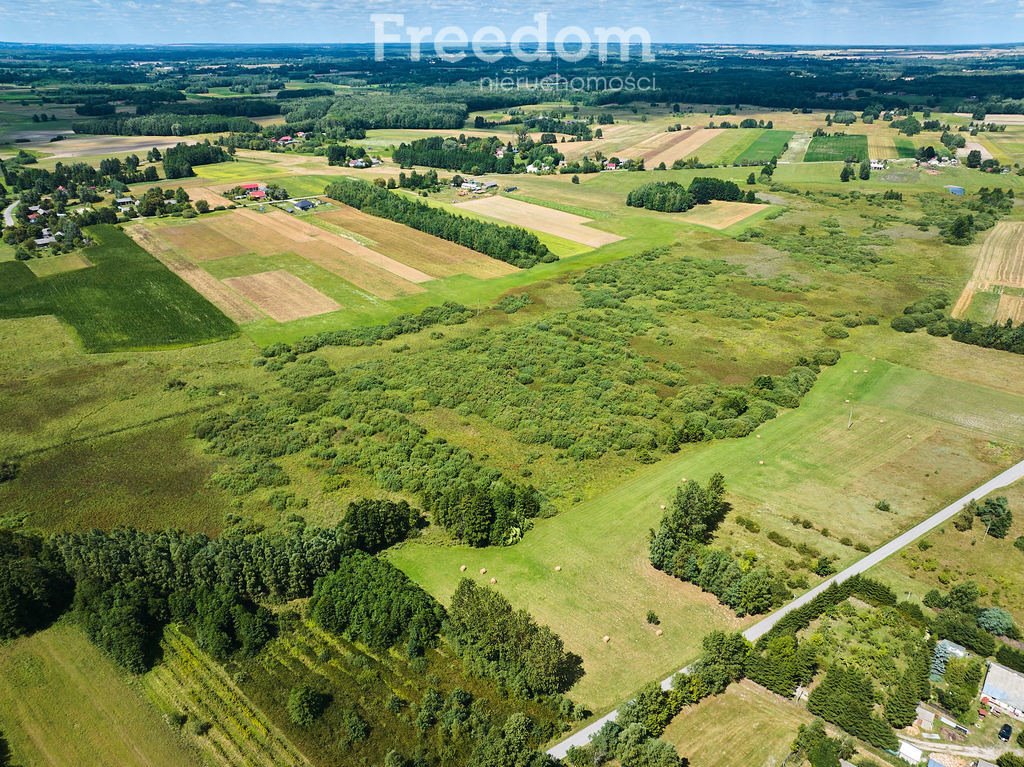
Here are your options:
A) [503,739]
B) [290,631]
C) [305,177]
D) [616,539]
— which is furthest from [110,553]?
[305,177]

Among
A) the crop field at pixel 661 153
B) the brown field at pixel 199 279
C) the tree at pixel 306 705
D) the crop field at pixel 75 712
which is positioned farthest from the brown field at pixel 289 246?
the crop field at pixel 661 153

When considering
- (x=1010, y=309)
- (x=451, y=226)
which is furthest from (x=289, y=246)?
(x=1010, y=309)

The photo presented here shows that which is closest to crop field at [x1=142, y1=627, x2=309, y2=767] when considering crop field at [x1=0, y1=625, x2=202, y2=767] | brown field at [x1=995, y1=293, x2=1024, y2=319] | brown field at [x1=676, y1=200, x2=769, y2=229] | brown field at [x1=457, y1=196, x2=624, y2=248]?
crop field at [x1=0, y1=625, x2=202, y2=767]

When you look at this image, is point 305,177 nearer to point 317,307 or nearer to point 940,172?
point 317,307

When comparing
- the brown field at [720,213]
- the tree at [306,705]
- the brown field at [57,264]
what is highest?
the brown field at [720,213]

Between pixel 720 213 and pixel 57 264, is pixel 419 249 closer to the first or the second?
pixel 57 264

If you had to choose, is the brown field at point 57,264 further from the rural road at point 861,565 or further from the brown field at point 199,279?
the rural road at point 861,565
